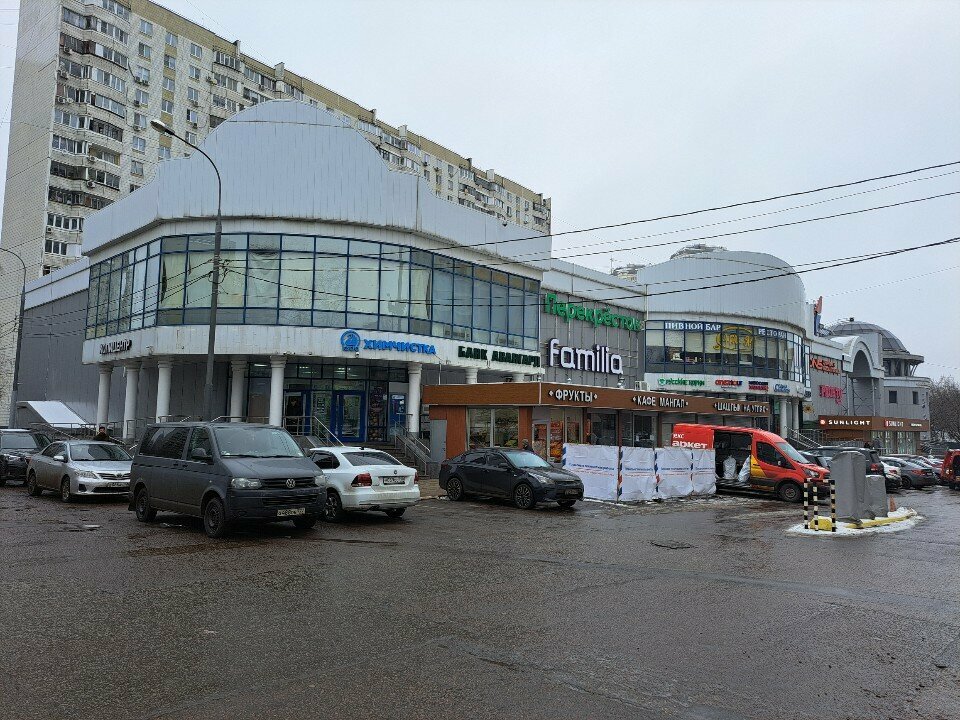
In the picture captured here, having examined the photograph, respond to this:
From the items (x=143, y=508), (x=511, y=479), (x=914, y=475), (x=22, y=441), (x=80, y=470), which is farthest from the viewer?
(x=914, y=475)

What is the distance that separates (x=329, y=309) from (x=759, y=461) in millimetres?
17004

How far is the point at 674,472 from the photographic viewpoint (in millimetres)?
21828

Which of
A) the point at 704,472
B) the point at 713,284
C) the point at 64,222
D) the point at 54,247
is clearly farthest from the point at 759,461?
the point at 64,222

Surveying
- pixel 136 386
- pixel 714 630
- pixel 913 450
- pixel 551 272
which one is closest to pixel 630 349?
pixel 551 272

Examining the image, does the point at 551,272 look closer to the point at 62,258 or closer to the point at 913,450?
the point at 62,258


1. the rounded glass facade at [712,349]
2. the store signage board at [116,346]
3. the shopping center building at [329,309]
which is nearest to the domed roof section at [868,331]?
the rounded glass facade at [712,349]

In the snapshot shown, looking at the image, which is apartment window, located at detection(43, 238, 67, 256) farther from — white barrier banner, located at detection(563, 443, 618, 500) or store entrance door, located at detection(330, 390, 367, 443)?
white barrier banner, located at detection(563, 443, 618, 500)

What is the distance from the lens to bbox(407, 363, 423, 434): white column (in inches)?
1225

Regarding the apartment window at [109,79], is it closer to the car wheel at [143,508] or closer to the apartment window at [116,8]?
the apartment window at [116,8]

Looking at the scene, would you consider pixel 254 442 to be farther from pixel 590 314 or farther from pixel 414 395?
pixel 590 314

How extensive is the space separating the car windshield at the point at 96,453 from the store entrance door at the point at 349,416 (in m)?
14.3

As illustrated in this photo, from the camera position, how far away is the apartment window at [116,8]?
60.4 m

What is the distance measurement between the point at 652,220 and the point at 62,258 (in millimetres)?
53757

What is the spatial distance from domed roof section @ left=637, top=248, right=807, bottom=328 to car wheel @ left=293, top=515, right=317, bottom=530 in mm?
39740
